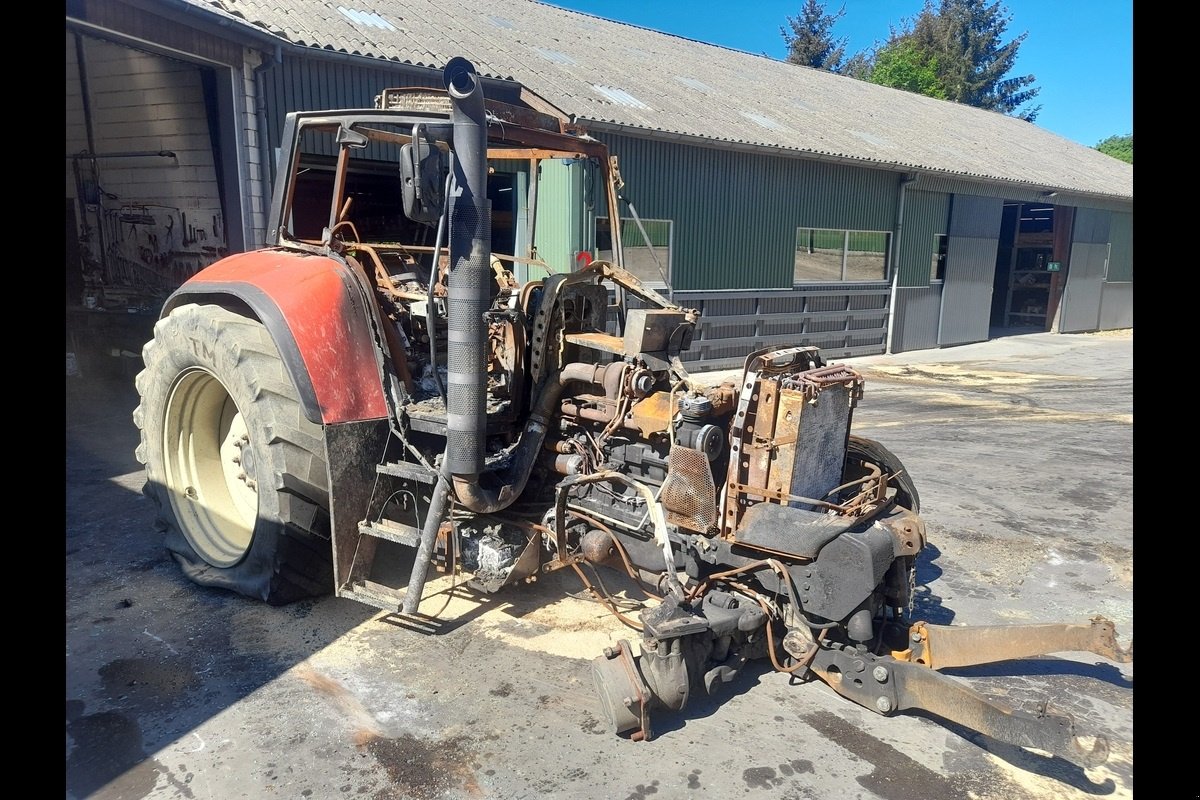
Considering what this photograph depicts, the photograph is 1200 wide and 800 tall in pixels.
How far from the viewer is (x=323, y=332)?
3.83 metres

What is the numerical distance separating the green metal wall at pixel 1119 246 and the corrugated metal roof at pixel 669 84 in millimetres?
929

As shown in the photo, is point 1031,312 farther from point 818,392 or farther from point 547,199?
point 818,392

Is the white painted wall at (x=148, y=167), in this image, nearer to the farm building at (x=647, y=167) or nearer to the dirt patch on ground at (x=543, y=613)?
the farm building at (x=647, y=167)

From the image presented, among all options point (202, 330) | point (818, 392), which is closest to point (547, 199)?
point (202, 330)

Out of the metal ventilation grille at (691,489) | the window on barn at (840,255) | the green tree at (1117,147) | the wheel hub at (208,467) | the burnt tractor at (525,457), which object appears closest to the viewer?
the burnt tractor at (525,457)

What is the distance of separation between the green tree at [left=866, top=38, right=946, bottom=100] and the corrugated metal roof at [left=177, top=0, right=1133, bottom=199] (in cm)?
1961

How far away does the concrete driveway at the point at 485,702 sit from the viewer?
2869mm

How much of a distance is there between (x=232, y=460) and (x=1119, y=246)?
23711mm

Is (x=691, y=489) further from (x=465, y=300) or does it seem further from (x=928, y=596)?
(x=928, y=596)

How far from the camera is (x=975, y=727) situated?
2.91 m

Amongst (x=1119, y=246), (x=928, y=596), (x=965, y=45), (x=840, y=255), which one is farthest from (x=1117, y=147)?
(x=928, y=596)

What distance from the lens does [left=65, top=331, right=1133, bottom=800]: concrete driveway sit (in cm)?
287

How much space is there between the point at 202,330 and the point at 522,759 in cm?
263

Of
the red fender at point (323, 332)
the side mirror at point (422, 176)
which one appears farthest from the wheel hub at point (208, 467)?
the side mirror at point (422, 176)
